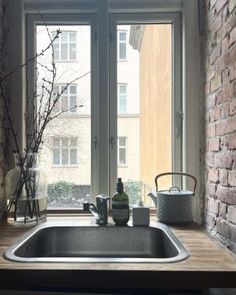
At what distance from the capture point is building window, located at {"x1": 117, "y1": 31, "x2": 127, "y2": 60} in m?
2.14

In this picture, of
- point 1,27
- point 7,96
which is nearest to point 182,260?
point 7,96

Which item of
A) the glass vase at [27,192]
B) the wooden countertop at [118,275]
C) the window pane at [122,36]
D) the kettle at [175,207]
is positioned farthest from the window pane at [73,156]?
the wooden countertop at [118,275]

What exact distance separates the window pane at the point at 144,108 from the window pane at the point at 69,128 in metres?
0.19

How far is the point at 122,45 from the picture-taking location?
2139 millimetres

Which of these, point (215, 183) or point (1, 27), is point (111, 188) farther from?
point (1, 27)

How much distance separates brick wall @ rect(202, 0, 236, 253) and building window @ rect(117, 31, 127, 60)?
1.48 ft

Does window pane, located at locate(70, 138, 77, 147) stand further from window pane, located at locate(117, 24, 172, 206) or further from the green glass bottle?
the green glass bottle

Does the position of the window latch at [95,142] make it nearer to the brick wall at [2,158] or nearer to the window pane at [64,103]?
the window pane at [64,103]

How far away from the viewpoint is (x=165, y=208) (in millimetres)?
1822

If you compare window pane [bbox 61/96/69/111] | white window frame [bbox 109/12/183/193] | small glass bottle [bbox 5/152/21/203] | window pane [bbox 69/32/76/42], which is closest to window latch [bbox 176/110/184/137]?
white window frame [bbox 109/12/183/193]

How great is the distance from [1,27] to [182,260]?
1.51m

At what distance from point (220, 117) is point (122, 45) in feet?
2.63

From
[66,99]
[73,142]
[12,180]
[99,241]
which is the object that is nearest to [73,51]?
[66,99]

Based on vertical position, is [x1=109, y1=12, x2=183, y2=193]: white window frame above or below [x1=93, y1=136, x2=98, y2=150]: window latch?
above
